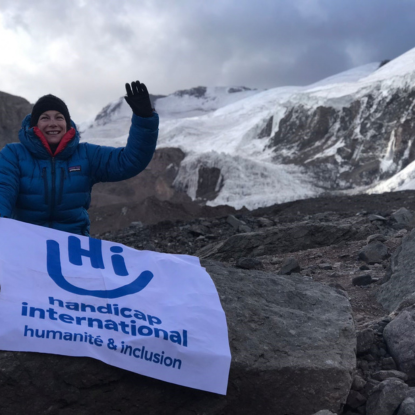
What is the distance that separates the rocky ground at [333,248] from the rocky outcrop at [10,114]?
25.9 m

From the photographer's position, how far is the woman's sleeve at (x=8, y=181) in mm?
3131

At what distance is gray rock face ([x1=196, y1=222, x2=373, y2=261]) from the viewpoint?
7625mm

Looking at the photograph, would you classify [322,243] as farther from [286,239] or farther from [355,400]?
[355,400]

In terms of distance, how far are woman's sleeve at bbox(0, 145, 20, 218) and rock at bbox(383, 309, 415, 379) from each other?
2.20 metres

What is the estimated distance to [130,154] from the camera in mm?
3428

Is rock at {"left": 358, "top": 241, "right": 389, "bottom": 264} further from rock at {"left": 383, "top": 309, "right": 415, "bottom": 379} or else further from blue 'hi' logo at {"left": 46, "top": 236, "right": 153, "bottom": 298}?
blue 'hi' logo at {"left": 46, "top": 236, "right": 153, "bottom": 298}

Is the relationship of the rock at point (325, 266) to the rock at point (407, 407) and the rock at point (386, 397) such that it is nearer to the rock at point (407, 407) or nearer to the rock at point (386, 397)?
the rock at point (386, 397)

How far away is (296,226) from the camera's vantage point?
26.2 ft

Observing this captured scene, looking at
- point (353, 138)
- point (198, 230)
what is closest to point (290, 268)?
point (198, 230)

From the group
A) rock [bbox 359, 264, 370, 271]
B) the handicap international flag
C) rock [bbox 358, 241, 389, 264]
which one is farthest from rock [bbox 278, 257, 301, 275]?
the handicap international flag

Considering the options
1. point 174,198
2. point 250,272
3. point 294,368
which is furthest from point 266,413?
point 174,198

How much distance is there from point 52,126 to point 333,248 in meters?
4.38

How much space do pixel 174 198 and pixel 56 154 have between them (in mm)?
34059

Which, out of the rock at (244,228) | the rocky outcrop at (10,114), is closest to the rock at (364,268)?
the rock at (244,228)
